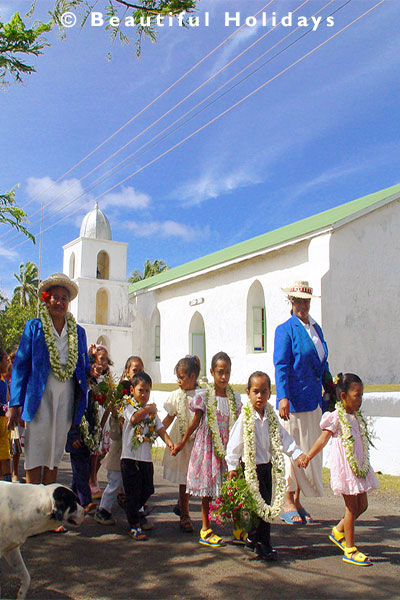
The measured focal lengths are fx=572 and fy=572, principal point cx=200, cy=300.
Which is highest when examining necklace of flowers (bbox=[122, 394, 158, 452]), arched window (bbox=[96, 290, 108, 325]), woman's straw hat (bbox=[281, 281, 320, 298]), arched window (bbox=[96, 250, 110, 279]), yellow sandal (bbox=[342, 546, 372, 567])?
arched window (bbox=[96, 250, 110, 279])

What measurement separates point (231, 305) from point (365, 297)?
4.92 metres

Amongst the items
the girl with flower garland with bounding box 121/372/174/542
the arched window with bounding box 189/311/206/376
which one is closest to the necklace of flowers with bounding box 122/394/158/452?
the girl with flower garland with bounding box 121/372/174/542

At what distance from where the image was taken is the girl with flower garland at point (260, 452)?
4434 mm

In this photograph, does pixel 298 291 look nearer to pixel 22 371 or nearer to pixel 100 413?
pixel 100 413

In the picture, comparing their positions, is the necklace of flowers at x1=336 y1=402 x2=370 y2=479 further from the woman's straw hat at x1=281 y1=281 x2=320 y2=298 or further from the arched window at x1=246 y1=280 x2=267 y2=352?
the arched window at x1=246 y1=280 x2=267 y2=352

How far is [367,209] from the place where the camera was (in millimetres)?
16000

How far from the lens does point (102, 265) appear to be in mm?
28953

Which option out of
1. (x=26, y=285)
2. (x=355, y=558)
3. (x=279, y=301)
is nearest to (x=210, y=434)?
(x=355, y=558)

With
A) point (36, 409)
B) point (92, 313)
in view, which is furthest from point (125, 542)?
point (92, 313)

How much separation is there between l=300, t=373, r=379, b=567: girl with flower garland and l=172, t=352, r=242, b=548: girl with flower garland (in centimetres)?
86

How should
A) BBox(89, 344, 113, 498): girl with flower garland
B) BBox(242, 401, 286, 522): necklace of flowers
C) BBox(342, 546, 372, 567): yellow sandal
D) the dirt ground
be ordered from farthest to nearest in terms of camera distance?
BBox(89, 344, 113, 498): girl with flower garland, BBox(242, 401, 286, 522): necklace of flowers, BBox(342, 546, 372, 567): yellow sandal, the dirt ground

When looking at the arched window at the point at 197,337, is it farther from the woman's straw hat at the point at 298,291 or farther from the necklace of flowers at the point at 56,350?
the necklace of flowers at the point at 56,350

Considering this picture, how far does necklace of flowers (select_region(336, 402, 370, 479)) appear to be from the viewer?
14.8 ft

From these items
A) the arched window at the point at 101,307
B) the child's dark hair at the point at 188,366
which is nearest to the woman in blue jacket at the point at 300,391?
the child's dark hair at the point at 188,366
